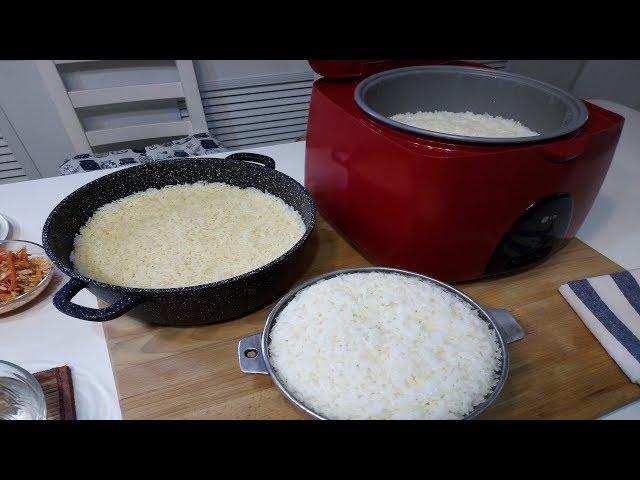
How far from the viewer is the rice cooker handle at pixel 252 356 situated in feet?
1.86

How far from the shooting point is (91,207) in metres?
0.83

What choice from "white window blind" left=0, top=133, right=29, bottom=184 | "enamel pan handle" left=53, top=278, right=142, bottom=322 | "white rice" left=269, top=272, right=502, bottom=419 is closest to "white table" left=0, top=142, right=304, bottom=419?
"enamel pan handle" left=53, top=278, right=142, bottom=322

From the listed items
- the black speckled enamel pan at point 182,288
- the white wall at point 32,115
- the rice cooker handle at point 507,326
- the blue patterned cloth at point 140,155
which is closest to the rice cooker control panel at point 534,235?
the rice cooker handle at point 507,326

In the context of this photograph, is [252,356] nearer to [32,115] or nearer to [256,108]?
[256,108]

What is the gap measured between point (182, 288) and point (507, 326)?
0.48m

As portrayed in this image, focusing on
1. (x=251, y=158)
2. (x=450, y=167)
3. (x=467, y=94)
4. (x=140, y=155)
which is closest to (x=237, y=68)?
(x=140, y=155)

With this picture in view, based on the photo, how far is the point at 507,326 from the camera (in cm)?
63

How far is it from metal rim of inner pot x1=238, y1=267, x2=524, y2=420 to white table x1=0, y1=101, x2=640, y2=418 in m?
0.19

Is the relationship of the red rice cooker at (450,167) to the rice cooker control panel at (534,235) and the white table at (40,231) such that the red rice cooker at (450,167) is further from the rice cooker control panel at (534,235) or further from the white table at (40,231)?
the white table at (40,231)

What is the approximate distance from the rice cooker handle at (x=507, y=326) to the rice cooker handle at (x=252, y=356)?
0.34 metres

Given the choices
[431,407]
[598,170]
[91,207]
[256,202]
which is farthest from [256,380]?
[598,170]

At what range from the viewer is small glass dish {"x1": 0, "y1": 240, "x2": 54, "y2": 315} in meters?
0.70

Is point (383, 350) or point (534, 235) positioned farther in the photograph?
point (534, 235)

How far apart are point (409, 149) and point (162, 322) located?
473 mm
